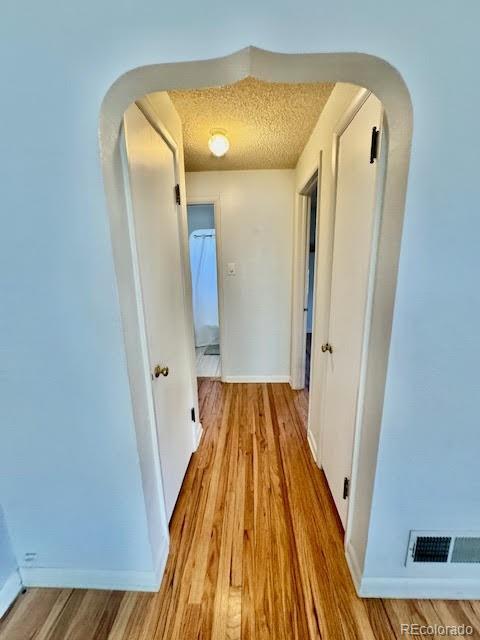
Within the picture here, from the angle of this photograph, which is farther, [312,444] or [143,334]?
[312,444]

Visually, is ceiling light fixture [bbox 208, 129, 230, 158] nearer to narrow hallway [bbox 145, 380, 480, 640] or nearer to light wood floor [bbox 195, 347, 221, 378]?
narrow hallway [bbox 145, 380, 480, 640]

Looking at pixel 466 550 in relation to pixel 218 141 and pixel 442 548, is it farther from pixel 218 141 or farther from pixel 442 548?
pixel 218 141

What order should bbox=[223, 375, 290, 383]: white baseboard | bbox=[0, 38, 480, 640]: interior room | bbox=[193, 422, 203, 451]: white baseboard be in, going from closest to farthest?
bbox=[0, 38, 480, 640]: interior room → bbox=[193, 422, 203, 451]: white baseboard → bbox=[223, 375, 290, 383]: white baseboard

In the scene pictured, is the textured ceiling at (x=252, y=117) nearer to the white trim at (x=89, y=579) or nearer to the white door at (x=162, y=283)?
the white door at (x=162, y=283)

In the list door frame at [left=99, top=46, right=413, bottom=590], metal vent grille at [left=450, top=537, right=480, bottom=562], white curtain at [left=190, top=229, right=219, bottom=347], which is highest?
door frame at [left=99, top=46, right=413, bottom=590]

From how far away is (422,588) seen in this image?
110 centimetres

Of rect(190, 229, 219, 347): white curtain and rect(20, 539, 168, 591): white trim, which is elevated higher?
rect(190, 229, 219, 347): white curtain

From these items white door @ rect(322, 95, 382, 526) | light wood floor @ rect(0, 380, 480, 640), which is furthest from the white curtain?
white door @ rect(322, 95, 382, 526)

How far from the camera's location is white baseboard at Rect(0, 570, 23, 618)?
42.7 inches

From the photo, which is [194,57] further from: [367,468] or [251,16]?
[367,468]

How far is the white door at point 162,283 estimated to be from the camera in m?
1.10

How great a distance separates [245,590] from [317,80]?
189 cm

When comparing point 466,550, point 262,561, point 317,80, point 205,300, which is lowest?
point 262,561

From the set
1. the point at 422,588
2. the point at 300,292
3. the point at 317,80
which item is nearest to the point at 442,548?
the point at 422,588
